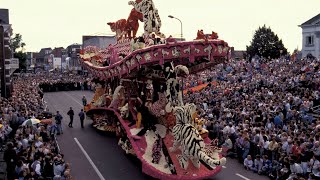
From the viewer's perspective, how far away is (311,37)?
58.7m

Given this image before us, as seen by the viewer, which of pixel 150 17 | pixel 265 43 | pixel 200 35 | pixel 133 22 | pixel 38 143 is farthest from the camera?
pixel 265 43

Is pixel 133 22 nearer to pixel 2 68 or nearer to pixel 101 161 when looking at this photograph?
pixel 101 161

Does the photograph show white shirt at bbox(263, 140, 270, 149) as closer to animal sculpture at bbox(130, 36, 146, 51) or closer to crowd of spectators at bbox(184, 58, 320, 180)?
crowd of spectators at bbox(184, 58, 320, 180)

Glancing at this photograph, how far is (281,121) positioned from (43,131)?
34.7 feet

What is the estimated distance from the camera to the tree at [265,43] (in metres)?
80.2

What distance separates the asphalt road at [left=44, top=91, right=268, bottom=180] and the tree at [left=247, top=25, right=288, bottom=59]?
202ft

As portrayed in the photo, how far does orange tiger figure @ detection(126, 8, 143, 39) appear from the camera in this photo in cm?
2084

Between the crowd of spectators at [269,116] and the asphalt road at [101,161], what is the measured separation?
2.88 ft

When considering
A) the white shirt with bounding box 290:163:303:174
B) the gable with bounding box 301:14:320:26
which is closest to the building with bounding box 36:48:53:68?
the gable with bounding box 301:14:320:26

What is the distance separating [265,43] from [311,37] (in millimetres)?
22354

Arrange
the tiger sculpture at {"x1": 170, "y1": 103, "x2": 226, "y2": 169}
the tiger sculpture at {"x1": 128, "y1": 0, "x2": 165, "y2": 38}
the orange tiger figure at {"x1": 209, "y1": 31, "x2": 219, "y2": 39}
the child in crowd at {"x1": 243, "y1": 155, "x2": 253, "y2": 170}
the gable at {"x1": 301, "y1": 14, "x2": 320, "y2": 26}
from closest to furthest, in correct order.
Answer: the tiger sculpture at {"x1": 170, "y1": 103, "x2": 226, "y2": 169}, the orange tiger figure at {"x1": 209, "y1": 31, "x2": 219, "y2": 39}, the child in crowd at {"x1": 243, "y1": 155, "x2": 253, "y2": 170}, the tiger sculpture at {"x1": 128, "y1": 0, "x2": 165, "y2": 38}, the gable at {"x1": 301, "y1": 14, "x2": 320, "y2": 26}

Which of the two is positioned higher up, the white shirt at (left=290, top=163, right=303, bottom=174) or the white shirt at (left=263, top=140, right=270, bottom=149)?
the white shirt at (left=263, top=140, right=270, bottom=149)

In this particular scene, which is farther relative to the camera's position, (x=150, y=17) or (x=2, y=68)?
(x=2, y=68)

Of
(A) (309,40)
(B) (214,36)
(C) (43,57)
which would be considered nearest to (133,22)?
(B) (214,36)
